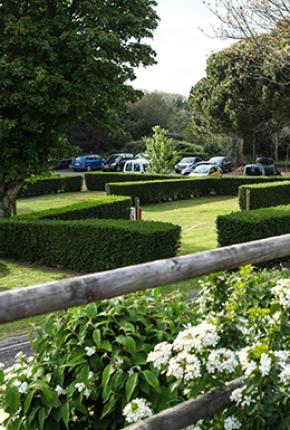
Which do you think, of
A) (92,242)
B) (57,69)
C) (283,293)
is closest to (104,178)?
(57,69)

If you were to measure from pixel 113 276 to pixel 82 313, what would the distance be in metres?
0.55

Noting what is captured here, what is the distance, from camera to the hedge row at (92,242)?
1140cm

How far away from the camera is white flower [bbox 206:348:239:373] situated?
8.62 ft

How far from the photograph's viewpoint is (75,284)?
2541 mm

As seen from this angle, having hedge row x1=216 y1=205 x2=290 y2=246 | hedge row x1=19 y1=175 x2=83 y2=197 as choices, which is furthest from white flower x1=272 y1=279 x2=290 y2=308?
hedge row x1=19 y1=175 x2=83 y2=197

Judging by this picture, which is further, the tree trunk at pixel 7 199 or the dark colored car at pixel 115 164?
the dark colored car at pixel 115 164

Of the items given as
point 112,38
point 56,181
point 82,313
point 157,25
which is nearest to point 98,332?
point 82,313

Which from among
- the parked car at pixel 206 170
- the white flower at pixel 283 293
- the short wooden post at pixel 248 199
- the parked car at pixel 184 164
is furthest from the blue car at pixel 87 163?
the white flower at pixel 283 293

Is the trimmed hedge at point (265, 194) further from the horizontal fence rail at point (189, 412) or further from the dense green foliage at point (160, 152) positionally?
the horizontal fence rail at point (189, 412)

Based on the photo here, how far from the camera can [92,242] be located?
12.0 meters

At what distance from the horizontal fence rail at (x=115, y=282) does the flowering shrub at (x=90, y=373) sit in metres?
0.36

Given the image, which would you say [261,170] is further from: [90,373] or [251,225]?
Result: [90,373]

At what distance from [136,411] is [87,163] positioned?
43631 millimetres

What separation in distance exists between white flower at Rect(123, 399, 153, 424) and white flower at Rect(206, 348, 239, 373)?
13.6 inches
